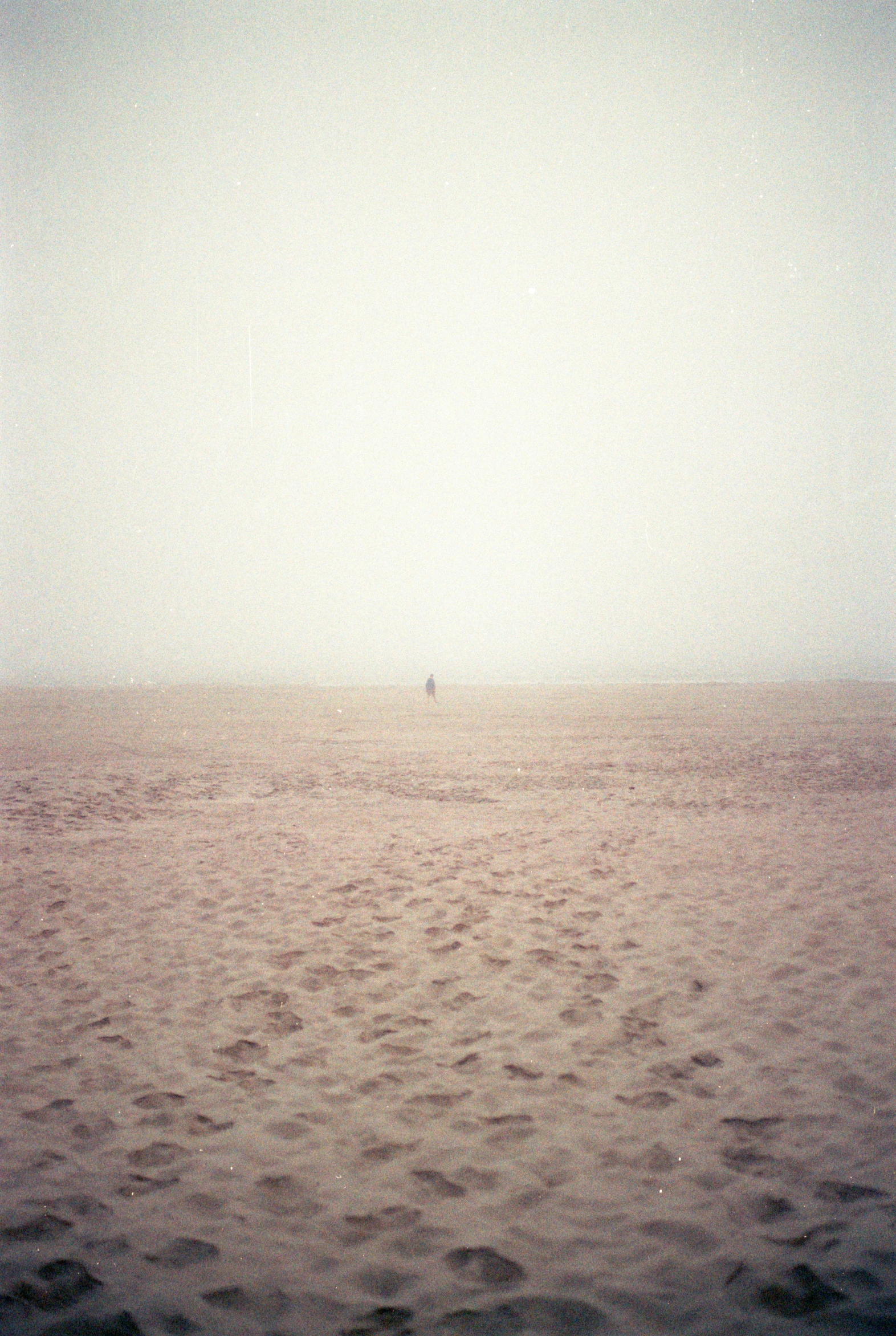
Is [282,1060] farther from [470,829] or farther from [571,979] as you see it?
[470,829]

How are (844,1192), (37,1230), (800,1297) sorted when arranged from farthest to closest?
1. (844,1192)
2. (37,1230)
3. (800,1297)

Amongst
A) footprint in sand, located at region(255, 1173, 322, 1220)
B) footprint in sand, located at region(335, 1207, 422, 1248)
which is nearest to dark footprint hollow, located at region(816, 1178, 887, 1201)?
footprint in sand, located at region(335, 1207, 422, 1248)

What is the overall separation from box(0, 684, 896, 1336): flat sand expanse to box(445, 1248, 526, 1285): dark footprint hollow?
2 centimetres

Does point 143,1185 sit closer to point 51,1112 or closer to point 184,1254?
point 184,1254

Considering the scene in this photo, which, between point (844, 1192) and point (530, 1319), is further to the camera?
point (844, 1192)

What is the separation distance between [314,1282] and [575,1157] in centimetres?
153

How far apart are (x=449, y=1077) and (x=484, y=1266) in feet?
5.13

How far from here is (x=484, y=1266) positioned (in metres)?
3.36

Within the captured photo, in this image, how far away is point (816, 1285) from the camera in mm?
3230

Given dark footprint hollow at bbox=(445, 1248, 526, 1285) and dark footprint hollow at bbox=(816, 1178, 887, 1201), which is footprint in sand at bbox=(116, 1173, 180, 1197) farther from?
dark footprint hollow at bbox=(816, 1178, 887, 1201)

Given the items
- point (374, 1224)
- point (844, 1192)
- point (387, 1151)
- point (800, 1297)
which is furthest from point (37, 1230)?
point (844, 1192)

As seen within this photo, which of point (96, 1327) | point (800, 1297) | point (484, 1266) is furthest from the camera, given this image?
point (484, 1266)

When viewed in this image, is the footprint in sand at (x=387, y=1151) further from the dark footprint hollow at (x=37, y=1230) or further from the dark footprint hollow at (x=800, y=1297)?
the dark footprint hollow at (x=800, y=1297)

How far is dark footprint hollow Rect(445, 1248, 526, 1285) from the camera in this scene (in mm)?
3297
